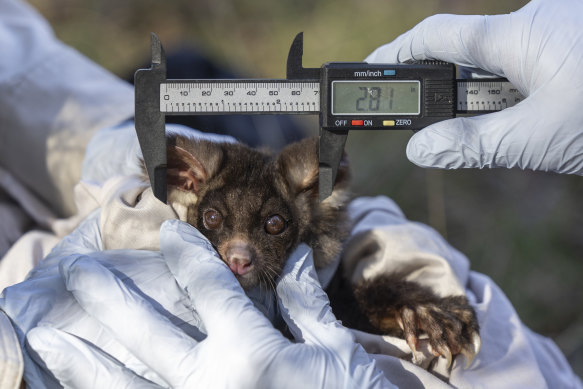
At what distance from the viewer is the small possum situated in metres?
2.18

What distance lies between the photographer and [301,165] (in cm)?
232

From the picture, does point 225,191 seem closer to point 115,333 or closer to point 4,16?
point 115,333

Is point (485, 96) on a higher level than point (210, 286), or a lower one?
higher

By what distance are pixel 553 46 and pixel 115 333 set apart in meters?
1.72

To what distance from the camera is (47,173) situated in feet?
10.5

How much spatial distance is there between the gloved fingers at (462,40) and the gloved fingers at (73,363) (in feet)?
5.18

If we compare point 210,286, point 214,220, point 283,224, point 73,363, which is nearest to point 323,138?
point 283,224

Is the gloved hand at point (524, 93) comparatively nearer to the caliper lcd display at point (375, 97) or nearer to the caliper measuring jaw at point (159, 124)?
the caliper lcd display at point (375, 97)

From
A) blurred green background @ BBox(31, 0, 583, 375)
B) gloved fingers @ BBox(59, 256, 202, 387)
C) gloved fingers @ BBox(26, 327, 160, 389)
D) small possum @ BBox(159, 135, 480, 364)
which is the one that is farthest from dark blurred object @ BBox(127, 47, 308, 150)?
gloved fingers @ BBox(26, 327, 160, 389)

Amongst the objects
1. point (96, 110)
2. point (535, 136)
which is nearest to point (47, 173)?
point (96, 110)

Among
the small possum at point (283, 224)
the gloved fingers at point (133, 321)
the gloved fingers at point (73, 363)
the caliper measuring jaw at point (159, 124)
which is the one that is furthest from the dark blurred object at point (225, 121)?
the gloved fingers at point (73, 363)

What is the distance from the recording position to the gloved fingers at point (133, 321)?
176 centimetres

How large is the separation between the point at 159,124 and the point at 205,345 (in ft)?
2.57

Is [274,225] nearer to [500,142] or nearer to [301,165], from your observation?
[301,165]
